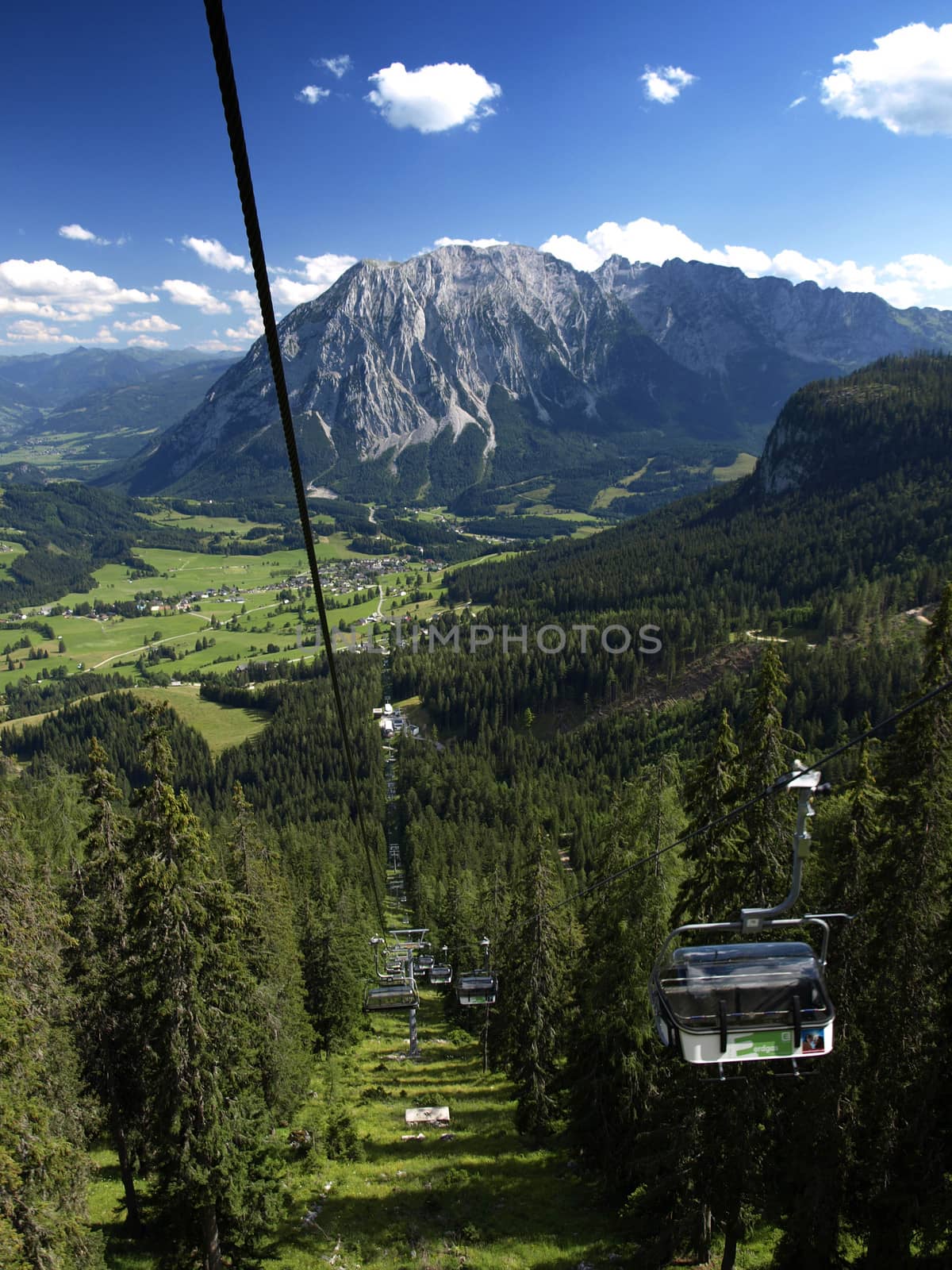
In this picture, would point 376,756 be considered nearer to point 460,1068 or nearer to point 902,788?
point 460,1068

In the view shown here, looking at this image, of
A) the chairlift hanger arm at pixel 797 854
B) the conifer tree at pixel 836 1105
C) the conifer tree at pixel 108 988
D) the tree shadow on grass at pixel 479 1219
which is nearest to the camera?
the chairlift hanger arm at pixel 797 854

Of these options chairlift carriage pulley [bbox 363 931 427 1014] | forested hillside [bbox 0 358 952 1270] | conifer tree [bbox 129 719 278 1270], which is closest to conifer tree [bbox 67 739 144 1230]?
forested hillside [bbox 0 358 952 1270]

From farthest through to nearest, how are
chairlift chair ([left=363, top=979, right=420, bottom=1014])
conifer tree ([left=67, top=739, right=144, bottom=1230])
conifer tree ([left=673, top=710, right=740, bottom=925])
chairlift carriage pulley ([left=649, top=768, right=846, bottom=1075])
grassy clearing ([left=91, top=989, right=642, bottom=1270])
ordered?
chairlift chair ([left=363, top=979, right=420, bottom=1014]) → conifer tree ([left=67, top=739, right=144, bottom=1230]) → grassy clearing ([left=91, top=989, right=642, bottom=1270]) → conifer tree ([left=673, top=710, right=740, bottom=925]) → chairlift carriage pulley ([left=649, top=768, right=846, bottom=1075])

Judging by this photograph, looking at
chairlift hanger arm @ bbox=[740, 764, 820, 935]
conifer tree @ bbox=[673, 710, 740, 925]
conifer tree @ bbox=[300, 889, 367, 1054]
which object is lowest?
conifer tree @ bbox=[300, 889, 367, 1054]

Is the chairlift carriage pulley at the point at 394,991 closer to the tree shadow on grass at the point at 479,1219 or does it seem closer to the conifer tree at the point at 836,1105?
the tree shadow on grass at the point at 479,1219

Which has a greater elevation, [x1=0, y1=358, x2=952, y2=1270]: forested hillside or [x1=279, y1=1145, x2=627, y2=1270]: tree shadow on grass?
[x1=0, y1=358, x2=952, y2=1270]: forested hillside

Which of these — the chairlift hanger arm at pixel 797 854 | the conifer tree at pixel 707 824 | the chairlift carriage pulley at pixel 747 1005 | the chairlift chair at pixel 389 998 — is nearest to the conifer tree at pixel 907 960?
the conifer tree at pixel 707 824

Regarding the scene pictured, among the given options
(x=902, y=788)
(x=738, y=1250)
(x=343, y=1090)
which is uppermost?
(x=902, y=788)

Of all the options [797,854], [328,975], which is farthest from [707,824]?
[328,975]

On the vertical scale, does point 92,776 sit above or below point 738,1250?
above

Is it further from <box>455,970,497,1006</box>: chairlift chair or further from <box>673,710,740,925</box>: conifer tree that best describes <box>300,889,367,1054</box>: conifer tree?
<box>673,710,740,925</box>: conifer tree

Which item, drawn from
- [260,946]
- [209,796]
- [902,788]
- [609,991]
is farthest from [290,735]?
[902,788]
